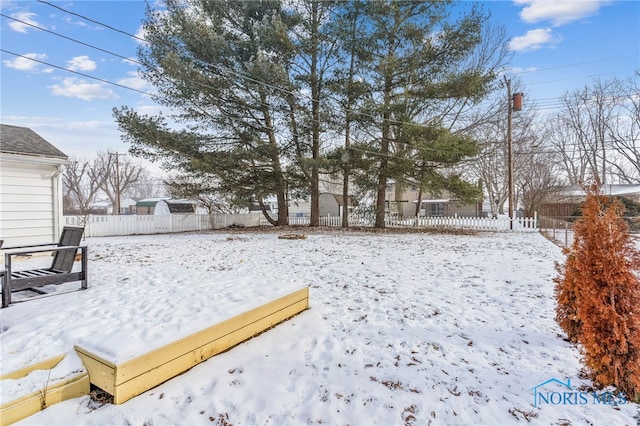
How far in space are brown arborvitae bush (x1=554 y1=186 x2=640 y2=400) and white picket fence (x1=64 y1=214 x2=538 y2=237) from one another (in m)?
Result: 14.0

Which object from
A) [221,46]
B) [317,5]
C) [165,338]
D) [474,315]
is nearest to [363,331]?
[474,315]

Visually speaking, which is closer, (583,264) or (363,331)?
(583,264)

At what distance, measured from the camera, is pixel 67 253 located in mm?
4254

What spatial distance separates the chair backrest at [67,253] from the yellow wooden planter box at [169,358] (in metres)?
2.47

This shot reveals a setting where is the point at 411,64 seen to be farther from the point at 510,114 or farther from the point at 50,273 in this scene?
the point at 50,273

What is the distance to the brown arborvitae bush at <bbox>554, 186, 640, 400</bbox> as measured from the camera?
2184mm

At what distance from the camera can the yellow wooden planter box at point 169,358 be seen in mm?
2049

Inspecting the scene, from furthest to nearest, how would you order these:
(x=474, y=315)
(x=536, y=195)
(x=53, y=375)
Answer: (x=536, y=195)
(x=474, y=315)
(x=53, y=375)

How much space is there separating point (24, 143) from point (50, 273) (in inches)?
203

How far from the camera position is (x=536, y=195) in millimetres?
19562

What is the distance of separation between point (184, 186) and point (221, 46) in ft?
20.7

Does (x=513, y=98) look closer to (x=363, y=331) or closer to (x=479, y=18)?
(x=479, y=18)

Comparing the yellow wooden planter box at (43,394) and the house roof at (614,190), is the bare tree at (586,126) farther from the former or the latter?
the yellow wooden planter box at (43,394)

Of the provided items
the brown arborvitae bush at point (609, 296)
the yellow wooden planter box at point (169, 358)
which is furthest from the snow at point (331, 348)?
the brown arborvitae bush at point (609, 296)
